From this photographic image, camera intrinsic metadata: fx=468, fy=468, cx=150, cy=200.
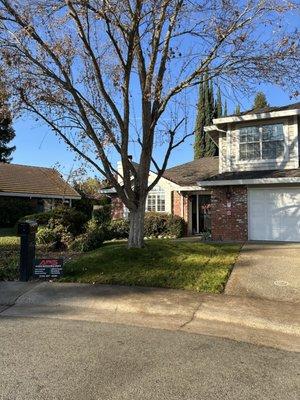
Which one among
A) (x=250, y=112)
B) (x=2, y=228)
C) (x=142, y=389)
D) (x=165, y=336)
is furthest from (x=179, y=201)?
(x=142, y=389)

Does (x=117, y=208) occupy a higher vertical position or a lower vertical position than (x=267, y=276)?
higher

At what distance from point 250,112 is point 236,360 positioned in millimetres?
16154

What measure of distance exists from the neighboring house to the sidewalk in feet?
80.2

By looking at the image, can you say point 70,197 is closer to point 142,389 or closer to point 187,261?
point 187,261

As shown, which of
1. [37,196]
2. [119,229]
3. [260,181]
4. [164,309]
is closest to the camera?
[164,309]

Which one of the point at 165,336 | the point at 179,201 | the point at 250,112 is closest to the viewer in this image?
the point at 165,336

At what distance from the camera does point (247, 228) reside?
18.8 metres

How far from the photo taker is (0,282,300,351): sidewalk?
7.21 m

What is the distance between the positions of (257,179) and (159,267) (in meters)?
8.16

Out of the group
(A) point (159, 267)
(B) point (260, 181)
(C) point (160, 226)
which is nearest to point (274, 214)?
(B) point (260, 181)

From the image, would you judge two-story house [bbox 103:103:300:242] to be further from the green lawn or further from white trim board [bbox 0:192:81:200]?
white trim board [bbox 0:192:81:200]

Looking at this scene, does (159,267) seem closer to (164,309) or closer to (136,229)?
(136,229)

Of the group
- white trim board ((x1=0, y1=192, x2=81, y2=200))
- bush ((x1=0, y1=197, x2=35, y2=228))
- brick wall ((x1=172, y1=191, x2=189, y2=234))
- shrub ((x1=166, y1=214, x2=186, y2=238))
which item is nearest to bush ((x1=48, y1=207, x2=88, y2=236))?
shrub ((x1=166, y1=214, x2=186, y2=238))

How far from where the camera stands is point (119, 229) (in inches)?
958
